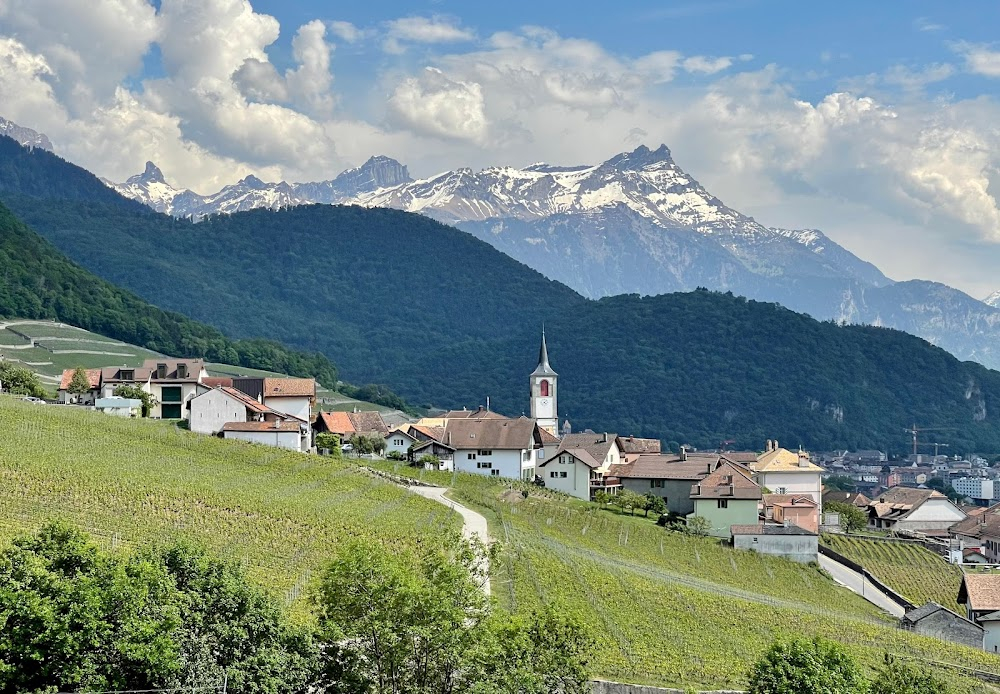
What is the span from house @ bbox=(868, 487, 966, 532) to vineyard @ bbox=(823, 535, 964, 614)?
23.1m

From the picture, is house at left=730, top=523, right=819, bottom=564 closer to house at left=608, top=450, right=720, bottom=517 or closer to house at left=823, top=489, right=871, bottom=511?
house at left=608, top=450, right=720, bottom=517

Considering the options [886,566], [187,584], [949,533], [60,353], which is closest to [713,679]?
[187,584]

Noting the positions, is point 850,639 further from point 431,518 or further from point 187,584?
point 187,584

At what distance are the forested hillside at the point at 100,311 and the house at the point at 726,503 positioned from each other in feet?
349

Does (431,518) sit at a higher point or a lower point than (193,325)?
lower

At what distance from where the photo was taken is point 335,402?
156 m

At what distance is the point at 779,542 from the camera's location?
6988 centimetres

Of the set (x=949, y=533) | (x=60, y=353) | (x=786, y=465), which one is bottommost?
(x=949, y=533)

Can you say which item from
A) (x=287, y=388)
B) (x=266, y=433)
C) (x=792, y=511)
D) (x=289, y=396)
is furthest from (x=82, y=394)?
(x=792, y=511)

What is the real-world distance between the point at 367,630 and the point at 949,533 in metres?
88.7

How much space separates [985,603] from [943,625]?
5.13 metres

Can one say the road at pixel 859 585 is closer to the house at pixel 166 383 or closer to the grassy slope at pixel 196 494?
the grassy slope at pixel 196 494

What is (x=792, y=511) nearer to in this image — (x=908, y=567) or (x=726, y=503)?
(x=726, y=503)

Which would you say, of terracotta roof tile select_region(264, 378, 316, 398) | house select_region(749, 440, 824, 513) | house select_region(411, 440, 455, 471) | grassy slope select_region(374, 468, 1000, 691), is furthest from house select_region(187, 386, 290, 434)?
house select_region(749, 440, 824, 513)
